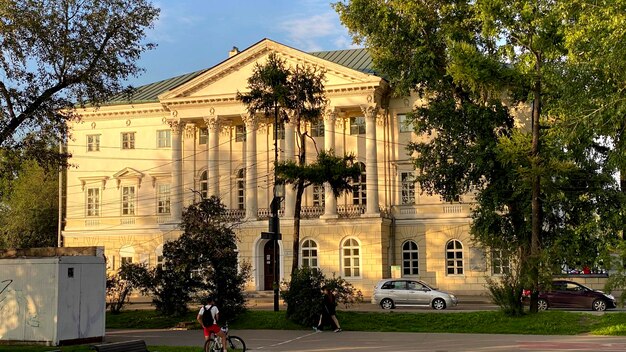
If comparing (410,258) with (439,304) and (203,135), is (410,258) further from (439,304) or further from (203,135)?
(203,135)

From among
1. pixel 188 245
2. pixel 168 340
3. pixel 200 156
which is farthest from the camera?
pixel 200 156

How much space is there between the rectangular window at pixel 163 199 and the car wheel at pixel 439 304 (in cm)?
2526

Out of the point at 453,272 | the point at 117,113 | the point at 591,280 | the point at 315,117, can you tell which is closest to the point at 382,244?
the point at 453,272

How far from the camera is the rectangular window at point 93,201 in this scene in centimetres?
5506

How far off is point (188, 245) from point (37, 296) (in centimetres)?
709

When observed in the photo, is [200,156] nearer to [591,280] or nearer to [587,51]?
[591,280]

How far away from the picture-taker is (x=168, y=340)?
2256cm

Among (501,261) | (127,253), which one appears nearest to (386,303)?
(501,261)

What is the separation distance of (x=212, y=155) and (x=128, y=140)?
298 inches

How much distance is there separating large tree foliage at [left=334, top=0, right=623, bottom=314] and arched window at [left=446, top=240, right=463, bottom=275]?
15.7 meters

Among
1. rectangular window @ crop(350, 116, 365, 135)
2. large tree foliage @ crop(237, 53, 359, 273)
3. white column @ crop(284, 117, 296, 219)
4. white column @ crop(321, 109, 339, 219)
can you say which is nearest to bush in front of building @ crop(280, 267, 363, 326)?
large tree foliage @ crop(237, 53, 359, 273)

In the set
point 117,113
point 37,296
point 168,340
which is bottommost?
point 168,340

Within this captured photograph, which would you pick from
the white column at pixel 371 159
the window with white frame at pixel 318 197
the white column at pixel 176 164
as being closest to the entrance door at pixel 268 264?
the window with white frame at pixel 318 197

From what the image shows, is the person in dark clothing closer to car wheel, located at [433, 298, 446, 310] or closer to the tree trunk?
the tree trunk
